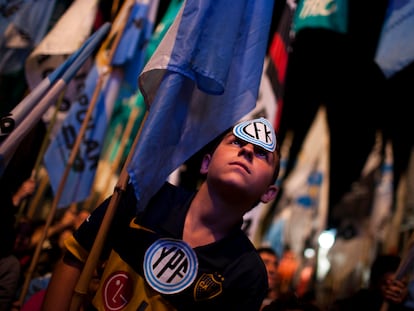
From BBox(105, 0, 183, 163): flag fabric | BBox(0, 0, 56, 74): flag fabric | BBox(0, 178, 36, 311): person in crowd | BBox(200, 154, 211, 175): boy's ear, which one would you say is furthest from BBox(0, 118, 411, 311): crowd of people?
BBox(0, 0, 56, 74): flag fabric

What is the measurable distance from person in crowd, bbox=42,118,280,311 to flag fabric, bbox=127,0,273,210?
0.17 m

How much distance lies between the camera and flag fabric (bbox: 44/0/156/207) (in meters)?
5.40

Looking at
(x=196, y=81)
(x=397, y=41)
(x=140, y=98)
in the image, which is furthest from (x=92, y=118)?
(x=397, y=41)

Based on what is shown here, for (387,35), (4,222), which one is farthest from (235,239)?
(387,35)

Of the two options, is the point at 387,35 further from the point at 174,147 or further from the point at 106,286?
the point at 106,286

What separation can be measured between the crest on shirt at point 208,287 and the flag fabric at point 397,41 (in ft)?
10.1

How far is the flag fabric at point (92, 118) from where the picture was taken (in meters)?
5.40

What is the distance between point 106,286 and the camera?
225cm

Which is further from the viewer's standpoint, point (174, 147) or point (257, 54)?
point (257, 54)

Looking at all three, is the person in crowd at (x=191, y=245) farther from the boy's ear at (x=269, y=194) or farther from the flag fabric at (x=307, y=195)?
the flag fabric at (x=307, y=195)

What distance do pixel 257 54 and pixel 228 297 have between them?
1505mm

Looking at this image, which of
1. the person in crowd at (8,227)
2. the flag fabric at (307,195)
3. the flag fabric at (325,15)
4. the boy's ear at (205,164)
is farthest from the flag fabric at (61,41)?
the flag fabric at (307,195)

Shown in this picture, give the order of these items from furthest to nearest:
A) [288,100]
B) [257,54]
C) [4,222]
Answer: [288,100]
[4,222]
[257,54]

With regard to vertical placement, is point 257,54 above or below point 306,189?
above
